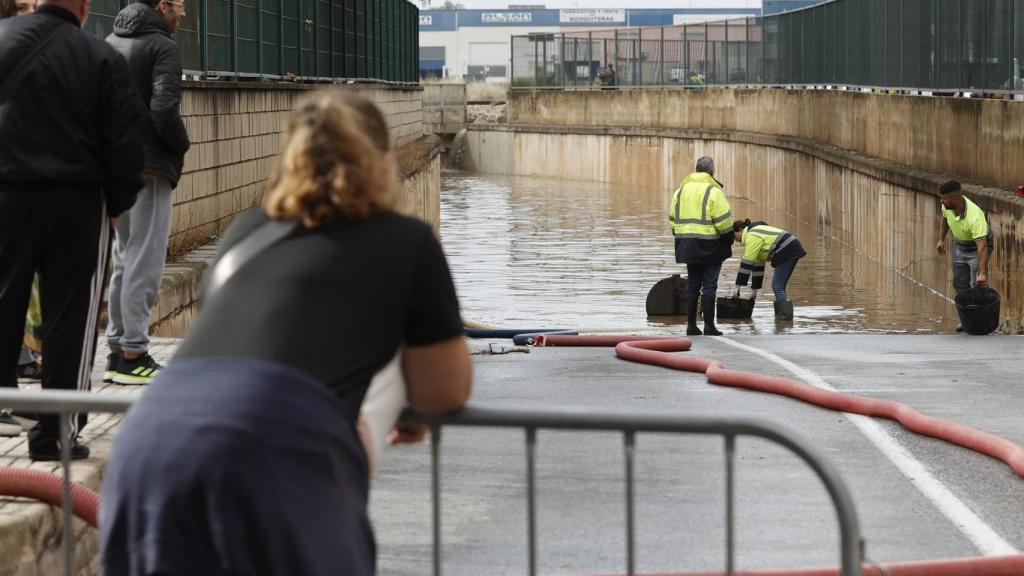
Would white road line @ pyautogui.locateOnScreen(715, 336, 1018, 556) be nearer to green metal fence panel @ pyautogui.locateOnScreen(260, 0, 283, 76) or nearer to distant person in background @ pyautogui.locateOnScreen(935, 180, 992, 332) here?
distant person in background @ pyautogui.locateOnScreen(935, 180, 992, 332)

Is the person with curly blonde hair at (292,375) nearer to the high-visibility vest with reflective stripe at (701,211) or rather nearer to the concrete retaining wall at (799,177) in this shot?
the high-visibility vest with reflective stripe at (701,211)

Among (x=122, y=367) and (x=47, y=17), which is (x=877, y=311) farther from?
(x=47, y=17)

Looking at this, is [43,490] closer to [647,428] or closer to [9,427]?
[9,427]

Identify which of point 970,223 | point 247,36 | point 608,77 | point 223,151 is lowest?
point 970,223

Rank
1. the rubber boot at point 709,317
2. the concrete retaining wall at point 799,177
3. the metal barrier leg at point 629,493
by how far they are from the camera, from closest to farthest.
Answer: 1. the metal barrier leg at point 629,493
2. the rubber boot at point 709,317
3. the concrete retaining wall at point 799,177

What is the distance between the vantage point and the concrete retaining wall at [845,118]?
67.5ft

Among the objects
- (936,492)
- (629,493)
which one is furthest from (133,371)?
(629,493)

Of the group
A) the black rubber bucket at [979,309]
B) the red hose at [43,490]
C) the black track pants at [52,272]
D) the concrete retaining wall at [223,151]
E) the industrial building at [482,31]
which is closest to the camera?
the red hose at [43,490]

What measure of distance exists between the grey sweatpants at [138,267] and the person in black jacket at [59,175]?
1920 millimetres

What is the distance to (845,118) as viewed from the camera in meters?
32.9

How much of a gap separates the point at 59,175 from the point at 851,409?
18.6 feet

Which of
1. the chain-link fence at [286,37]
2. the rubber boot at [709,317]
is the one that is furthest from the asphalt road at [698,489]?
the rubber boot at [709,317]

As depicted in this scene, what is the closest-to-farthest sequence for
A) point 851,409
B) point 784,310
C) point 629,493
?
point 629,493, point 851,409, point 784,310

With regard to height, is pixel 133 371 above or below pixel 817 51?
below
